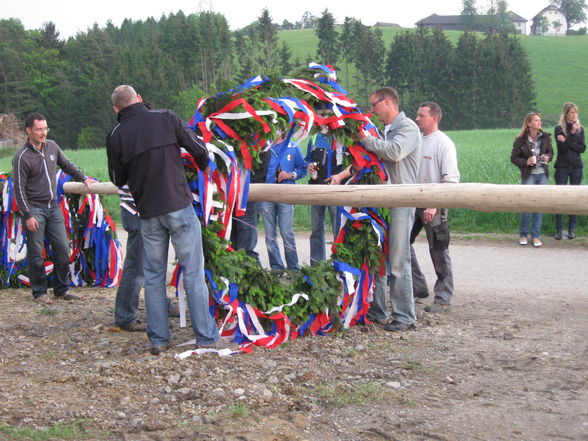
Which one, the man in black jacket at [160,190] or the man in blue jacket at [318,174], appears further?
the man in blue jacket at [318,174]

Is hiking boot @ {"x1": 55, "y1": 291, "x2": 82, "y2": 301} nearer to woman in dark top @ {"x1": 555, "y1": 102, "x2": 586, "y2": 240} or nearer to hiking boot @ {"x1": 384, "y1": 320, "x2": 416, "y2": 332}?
hiking boot @ {"x1": 384, "y1": 320, "x2": 416, "y2": 332}

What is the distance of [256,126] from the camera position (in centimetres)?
599

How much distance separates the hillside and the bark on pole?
2449 inches

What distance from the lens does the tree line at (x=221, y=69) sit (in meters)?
75.2

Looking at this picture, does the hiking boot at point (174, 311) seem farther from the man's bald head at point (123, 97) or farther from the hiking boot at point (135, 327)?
the man's bald head at point (123, 97)

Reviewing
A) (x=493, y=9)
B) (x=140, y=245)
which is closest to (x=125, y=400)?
Result: (x=140, y=245)

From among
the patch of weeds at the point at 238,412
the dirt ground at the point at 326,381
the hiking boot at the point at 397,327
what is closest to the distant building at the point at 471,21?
the hiking boot at the point at 397,327

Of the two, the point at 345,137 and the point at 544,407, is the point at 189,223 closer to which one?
the point at 345,137

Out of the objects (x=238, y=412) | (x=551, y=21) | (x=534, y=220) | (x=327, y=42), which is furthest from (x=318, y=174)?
(x=551, y=21)

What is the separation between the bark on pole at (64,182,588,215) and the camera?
4656mm

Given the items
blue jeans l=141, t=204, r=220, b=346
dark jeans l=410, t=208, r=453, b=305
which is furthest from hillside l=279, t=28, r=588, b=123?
blue jeans l=141, t=204, r=220, b=346

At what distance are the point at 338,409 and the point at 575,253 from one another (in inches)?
274

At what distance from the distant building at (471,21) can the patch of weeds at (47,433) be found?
12146 cm

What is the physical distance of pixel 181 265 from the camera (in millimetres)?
5664
